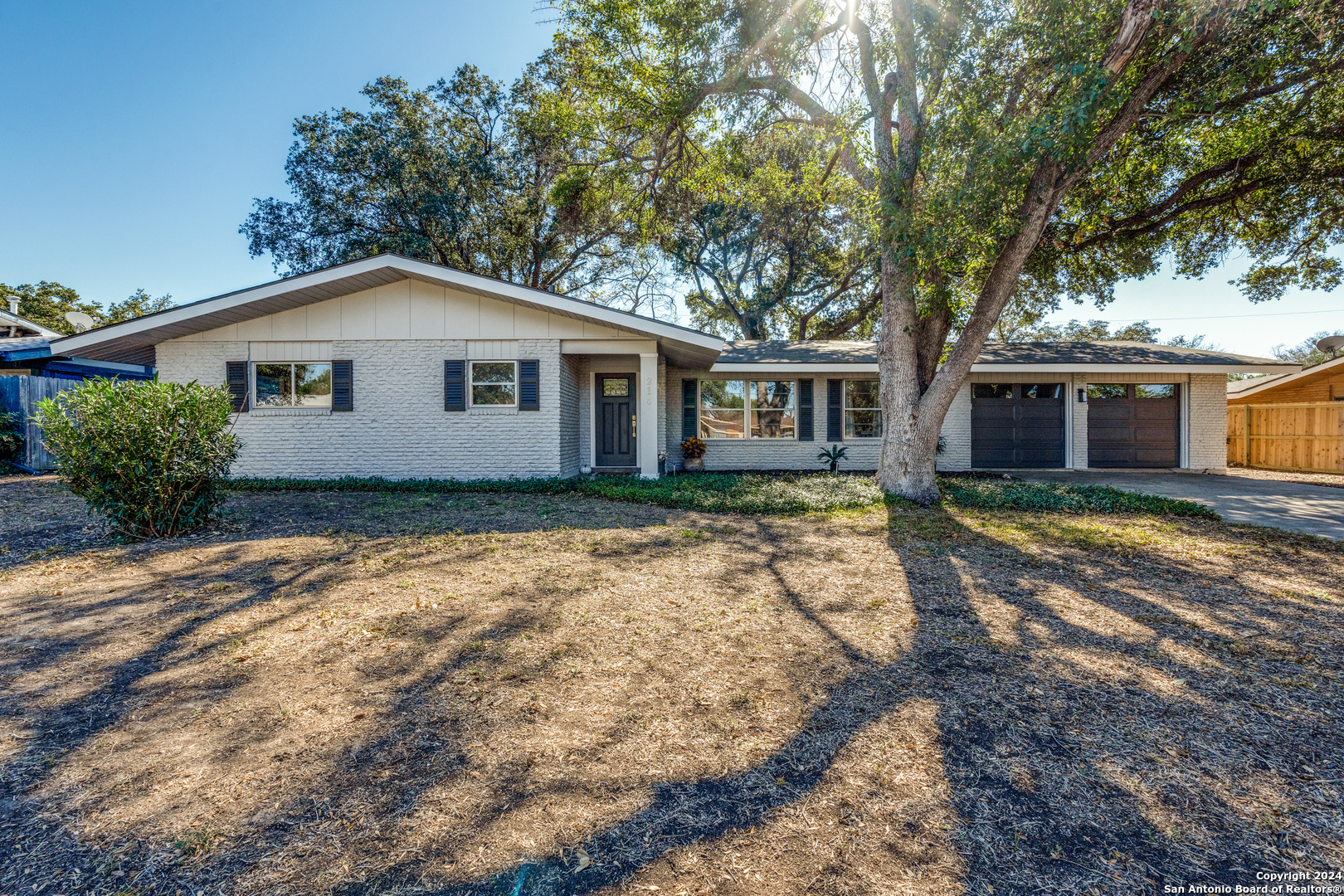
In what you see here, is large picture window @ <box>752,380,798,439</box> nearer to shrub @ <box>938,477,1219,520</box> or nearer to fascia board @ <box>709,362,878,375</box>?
fascia board @ <box>709,362,878,375</box>

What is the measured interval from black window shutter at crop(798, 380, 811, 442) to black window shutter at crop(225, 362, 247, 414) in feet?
38.5

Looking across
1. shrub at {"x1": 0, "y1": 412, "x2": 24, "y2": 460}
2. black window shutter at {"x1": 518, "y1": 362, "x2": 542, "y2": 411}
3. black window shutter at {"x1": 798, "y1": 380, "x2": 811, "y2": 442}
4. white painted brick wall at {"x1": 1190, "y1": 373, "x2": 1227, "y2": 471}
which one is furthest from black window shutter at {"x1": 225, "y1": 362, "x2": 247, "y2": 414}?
white painted brick wall at {"x1": 1190, "y1": 373, "x2": 1227, "y2": 471}

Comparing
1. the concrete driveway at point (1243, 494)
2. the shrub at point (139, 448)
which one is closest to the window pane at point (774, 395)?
the concrete driveway at point (1243, 494)

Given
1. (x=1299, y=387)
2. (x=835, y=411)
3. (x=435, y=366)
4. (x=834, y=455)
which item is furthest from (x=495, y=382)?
(x=1299, y=387)

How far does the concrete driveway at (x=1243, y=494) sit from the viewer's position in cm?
739

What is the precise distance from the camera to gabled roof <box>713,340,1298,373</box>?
12672mm

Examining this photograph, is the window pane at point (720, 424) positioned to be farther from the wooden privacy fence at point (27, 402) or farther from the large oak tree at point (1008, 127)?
the wooden privacy fence at point (27, 402)

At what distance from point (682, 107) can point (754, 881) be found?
10896 mm

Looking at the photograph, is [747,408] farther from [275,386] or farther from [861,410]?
[275,386]

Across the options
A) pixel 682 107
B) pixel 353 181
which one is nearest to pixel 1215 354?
pixel 682 107

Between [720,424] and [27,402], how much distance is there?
15501 millimetres

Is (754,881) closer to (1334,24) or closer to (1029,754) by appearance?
(1029,754)

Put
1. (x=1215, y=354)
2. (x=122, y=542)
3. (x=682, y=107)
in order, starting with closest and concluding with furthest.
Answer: (x=122, y=542)
(x=682, y=107)
(x=1215, y=354)

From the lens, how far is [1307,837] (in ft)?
6.00
